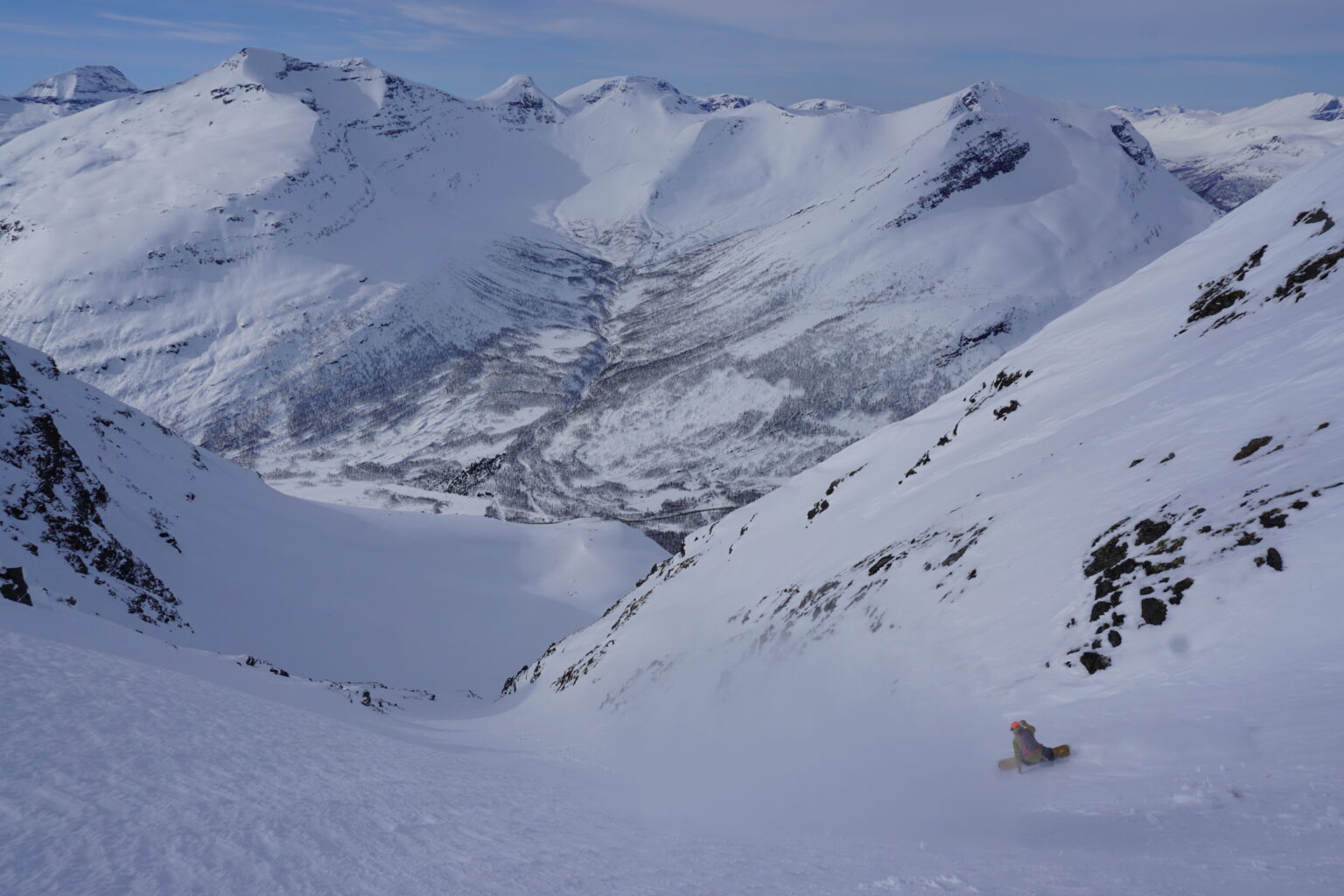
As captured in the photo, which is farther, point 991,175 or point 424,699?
point 991,175

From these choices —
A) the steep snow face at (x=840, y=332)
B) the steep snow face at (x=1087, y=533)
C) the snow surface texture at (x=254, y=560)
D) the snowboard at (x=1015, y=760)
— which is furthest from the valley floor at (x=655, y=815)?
the steep snow face at (x=840, y=332)

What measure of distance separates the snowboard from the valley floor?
16 centimetres

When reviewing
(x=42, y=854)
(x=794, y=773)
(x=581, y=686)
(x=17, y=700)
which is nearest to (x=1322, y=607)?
(x=794, y=773)

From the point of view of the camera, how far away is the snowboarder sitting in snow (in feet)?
31.9

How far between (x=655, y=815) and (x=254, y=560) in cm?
4929

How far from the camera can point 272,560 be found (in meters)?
52.6

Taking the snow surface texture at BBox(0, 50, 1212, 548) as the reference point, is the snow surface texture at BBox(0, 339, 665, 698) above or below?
below

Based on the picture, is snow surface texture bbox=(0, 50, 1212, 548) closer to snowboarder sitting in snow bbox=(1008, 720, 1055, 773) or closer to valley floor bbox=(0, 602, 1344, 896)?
valley floor bbox=(0, 602, 1344, 896)

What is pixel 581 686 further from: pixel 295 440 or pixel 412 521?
pixel 295 440

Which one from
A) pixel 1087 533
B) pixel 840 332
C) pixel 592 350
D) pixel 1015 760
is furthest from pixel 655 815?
pixel 592 350

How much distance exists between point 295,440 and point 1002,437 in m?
169

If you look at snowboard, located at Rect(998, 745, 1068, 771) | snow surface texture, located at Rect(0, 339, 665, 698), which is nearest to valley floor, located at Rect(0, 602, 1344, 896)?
snowboard, located at Rect(998, 745, 1068, 771)

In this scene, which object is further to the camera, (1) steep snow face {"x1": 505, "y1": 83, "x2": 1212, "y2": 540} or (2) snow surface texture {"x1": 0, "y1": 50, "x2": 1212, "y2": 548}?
(2) snow surface texture {"x1": 0, "y1": 50, "x2": 1212, "y2": 548}

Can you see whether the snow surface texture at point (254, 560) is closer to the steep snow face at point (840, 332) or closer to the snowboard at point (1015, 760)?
the snowboard at point (1015, 760)
